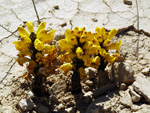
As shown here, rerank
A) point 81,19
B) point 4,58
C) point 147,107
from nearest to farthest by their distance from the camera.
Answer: point 147,107, point 4,58, point 81,19

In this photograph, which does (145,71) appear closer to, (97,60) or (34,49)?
(97,60)

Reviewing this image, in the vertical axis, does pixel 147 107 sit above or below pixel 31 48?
below

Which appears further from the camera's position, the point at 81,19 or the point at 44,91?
the point at 81,19

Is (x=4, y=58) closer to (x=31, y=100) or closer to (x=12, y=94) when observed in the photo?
(x=12, y=94)

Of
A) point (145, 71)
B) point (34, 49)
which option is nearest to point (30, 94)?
point (34, 49)

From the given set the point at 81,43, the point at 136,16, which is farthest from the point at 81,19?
the point at 81,43

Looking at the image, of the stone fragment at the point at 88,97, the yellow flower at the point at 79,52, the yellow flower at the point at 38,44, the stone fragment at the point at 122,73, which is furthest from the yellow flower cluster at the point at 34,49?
the stone fragment at the point at 122,73

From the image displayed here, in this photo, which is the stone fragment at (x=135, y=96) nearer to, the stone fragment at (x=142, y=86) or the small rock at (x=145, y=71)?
the stone fragment at (x=142, y=86)
